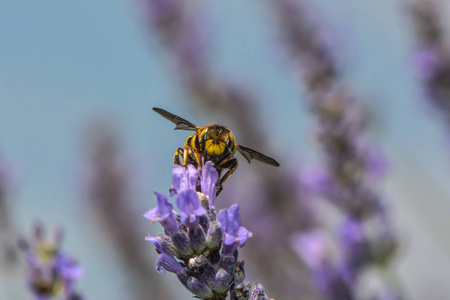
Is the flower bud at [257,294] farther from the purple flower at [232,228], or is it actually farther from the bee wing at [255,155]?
the bee wing at [255,155]

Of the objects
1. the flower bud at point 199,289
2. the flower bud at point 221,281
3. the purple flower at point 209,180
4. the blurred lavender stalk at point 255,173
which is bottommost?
the flower bud at point 199,289

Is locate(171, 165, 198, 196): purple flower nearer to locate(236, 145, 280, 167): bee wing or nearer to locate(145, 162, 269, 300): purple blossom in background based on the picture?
locate(145, 162, 269, 300): purple blossom in background

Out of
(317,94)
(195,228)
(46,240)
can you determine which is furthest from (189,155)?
(317,94)

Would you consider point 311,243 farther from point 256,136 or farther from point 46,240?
point 256,136

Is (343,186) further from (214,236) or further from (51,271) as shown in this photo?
(214,236)

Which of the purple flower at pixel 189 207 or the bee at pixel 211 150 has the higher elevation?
the bee at pixel 211 150

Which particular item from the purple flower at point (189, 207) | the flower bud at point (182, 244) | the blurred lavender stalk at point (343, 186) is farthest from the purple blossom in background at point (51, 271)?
the blurred lavender stalk at point (343, 186)

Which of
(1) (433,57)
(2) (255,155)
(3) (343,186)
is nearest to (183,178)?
(2) (255,155)
